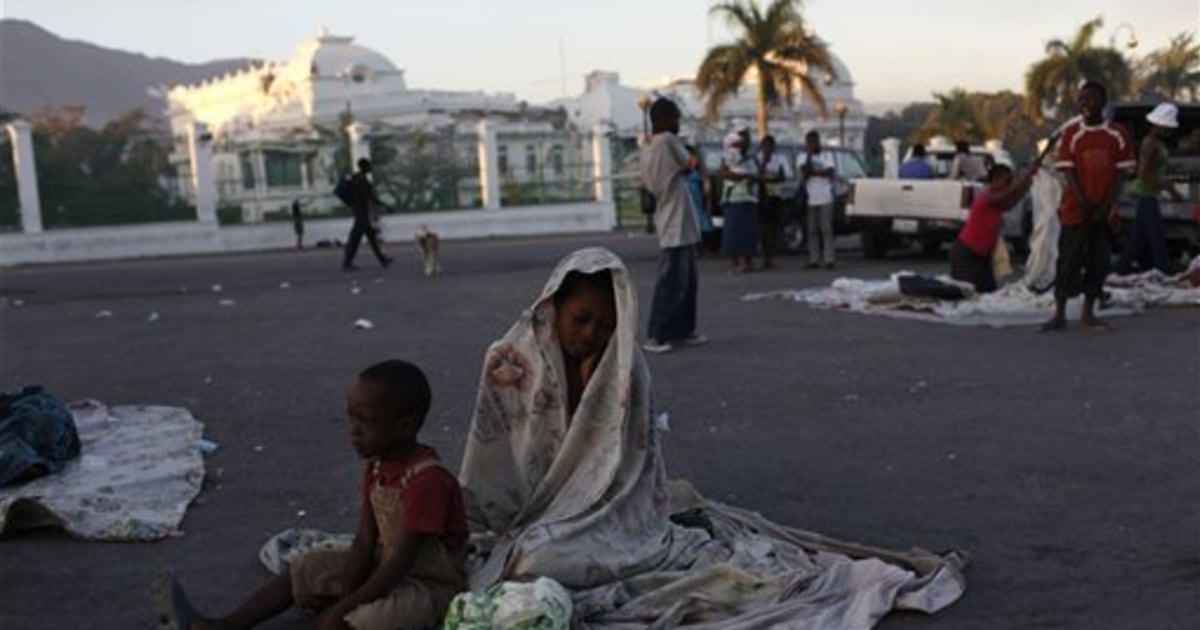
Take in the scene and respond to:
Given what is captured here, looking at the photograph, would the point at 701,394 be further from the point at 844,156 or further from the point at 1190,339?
the point at 844,156

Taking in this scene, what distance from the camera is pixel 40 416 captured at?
5578mm

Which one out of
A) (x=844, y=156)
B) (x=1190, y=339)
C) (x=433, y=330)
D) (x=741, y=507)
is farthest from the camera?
(x=844, y=156)

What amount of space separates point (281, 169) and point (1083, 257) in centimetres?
2546

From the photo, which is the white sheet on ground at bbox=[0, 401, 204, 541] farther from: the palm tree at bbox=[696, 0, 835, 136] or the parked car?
the palm tree at bbox=[696, 0, 835, 136]

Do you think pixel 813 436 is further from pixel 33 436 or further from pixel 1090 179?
pixel 1090 179

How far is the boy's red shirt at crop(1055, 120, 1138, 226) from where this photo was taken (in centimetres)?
847

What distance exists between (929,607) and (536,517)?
4.19 ft

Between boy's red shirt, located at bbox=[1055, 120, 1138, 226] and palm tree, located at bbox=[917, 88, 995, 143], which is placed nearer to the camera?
boy's red shirt, located at bbox=[1055, 120, 1138, 226]

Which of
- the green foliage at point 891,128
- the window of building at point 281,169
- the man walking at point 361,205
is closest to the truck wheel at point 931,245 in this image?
the man walking at point 361,205

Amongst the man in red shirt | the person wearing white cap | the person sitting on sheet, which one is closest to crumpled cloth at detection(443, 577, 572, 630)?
the man in red shirt

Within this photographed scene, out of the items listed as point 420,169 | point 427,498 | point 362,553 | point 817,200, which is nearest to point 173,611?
point 362,553

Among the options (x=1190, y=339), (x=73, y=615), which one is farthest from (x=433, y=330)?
(x=73, y=615)

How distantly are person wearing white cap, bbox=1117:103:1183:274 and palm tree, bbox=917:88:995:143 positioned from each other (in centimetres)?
3736

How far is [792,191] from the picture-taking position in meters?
17.7
